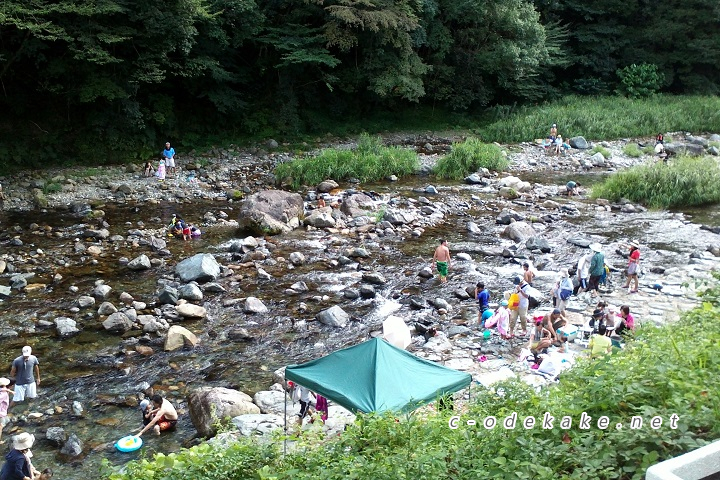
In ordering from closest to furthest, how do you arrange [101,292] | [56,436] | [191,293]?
1. [56,436]
2. [191,293]
3. [101,292]

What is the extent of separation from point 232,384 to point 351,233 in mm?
8611

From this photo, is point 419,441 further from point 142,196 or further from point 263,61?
point 263,61

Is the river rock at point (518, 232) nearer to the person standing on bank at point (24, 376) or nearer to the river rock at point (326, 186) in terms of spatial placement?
the river rock at point (326, 186)

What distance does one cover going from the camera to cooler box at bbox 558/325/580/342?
38.2 ft

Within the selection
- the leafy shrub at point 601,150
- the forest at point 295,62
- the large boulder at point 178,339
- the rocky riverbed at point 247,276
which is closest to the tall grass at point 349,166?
the rocky riverbed at point 247,276

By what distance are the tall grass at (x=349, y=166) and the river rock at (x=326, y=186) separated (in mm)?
595

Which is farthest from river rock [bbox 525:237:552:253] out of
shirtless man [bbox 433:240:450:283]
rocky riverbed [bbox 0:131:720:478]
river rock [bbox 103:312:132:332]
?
river rock [bbox 103:312:132:332]

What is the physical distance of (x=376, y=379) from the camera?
780cm

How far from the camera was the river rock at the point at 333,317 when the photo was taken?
13.1 m

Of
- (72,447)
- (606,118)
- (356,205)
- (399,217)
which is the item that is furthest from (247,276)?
(606,118)

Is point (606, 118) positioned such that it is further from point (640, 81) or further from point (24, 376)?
point (24, 376)

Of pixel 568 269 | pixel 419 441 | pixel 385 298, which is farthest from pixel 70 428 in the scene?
pixel 568 269

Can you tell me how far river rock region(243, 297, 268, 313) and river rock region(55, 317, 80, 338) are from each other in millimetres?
3253

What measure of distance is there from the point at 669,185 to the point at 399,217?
8.94m
